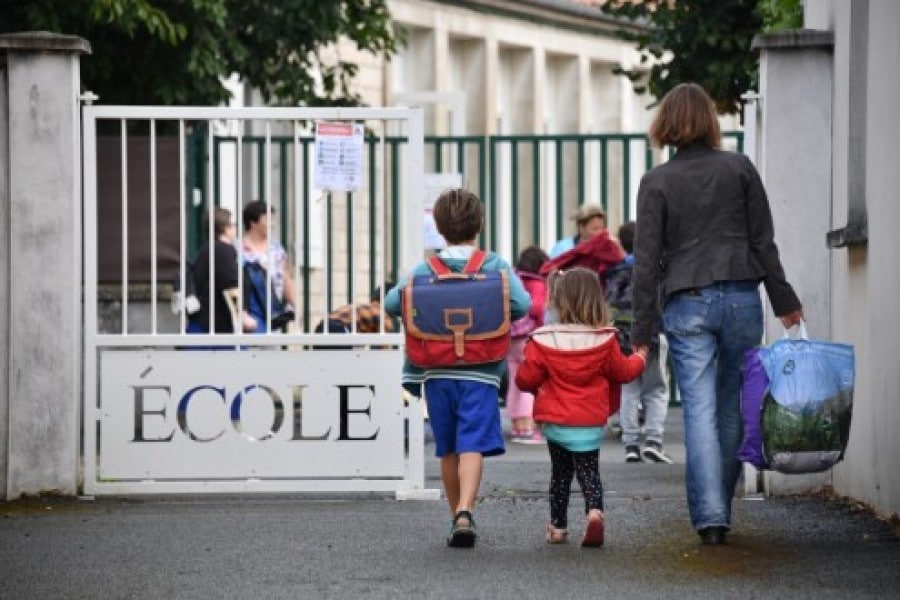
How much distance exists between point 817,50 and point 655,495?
7.66ft

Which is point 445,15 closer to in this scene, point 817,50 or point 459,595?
point 817,50

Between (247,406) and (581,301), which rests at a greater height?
(581,301)

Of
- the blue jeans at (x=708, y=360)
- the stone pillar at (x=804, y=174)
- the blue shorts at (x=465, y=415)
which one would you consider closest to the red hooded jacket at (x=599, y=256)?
the stone pillar at (x=804, y=174)

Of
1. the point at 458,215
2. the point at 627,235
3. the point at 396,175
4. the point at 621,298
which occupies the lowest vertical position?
the point at 621,298

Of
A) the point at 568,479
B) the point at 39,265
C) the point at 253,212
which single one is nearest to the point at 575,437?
the point at 568,479

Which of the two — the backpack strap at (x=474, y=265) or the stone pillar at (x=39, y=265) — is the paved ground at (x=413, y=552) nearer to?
the stone pillar at (x=39, y=265)

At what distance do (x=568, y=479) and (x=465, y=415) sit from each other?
50cm

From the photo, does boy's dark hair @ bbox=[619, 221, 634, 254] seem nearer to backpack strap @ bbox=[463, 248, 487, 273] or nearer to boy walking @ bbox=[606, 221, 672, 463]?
boy walking @ bbox=[606, 221, 672, 463]

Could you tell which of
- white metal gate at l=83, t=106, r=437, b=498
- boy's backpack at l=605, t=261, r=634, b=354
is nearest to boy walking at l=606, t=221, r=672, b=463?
boy's backpack at l=605, t=261, r=634, b=354

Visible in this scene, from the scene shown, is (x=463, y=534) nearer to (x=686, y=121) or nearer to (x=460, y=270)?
(x=460, y=270)

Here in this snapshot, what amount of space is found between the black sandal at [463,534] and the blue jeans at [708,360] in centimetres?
88

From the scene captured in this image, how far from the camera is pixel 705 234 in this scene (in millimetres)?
11156

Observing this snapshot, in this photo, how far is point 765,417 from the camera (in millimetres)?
11000

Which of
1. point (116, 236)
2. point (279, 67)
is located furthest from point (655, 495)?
point (279, 67)
